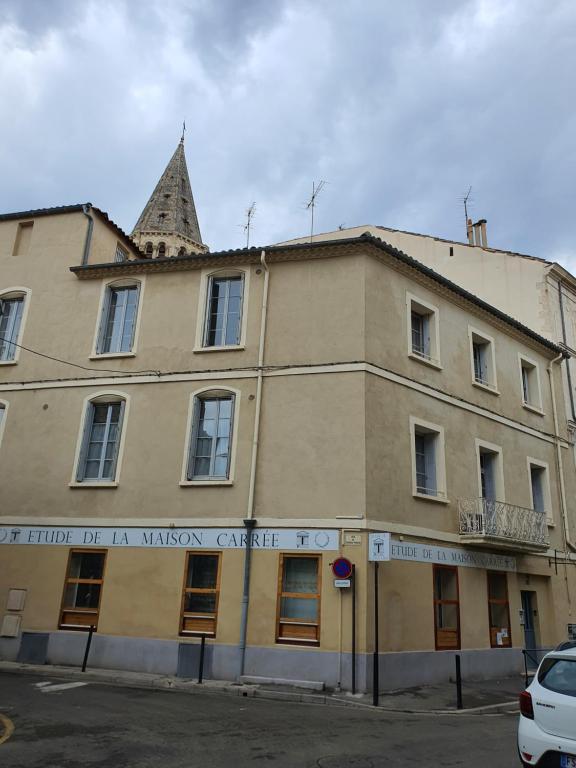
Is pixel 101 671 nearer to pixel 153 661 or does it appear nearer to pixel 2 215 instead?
pixel 153 661

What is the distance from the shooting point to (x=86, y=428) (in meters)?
16.6

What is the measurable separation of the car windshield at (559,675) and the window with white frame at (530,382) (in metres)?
15.0

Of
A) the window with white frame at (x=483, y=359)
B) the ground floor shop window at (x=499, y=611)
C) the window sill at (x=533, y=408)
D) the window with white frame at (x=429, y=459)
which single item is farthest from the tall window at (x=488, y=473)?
the window sill at (x=533, y=408)

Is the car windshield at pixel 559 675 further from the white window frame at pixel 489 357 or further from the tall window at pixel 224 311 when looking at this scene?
the white window frame at pixel 489 357

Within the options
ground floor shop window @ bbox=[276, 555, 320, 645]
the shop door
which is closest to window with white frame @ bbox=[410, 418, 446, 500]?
ground floor shop window @ bbox=[276, 555, 320, 645]

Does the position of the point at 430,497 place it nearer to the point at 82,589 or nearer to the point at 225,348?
the point at 225,348

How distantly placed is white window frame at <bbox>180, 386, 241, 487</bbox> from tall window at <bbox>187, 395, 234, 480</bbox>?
0.08m

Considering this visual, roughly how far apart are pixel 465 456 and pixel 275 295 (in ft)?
21.2

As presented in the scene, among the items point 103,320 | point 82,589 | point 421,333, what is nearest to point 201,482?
point 82,589

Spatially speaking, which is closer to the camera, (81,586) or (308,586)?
(308,586)

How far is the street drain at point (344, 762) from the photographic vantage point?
23.9 ft

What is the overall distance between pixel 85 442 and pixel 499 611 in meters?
11.5

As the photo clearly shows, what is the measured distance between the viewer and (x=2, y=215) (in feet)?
64.2

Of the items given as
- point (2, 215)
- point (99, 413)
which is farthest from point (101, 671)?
point (2, 215)
